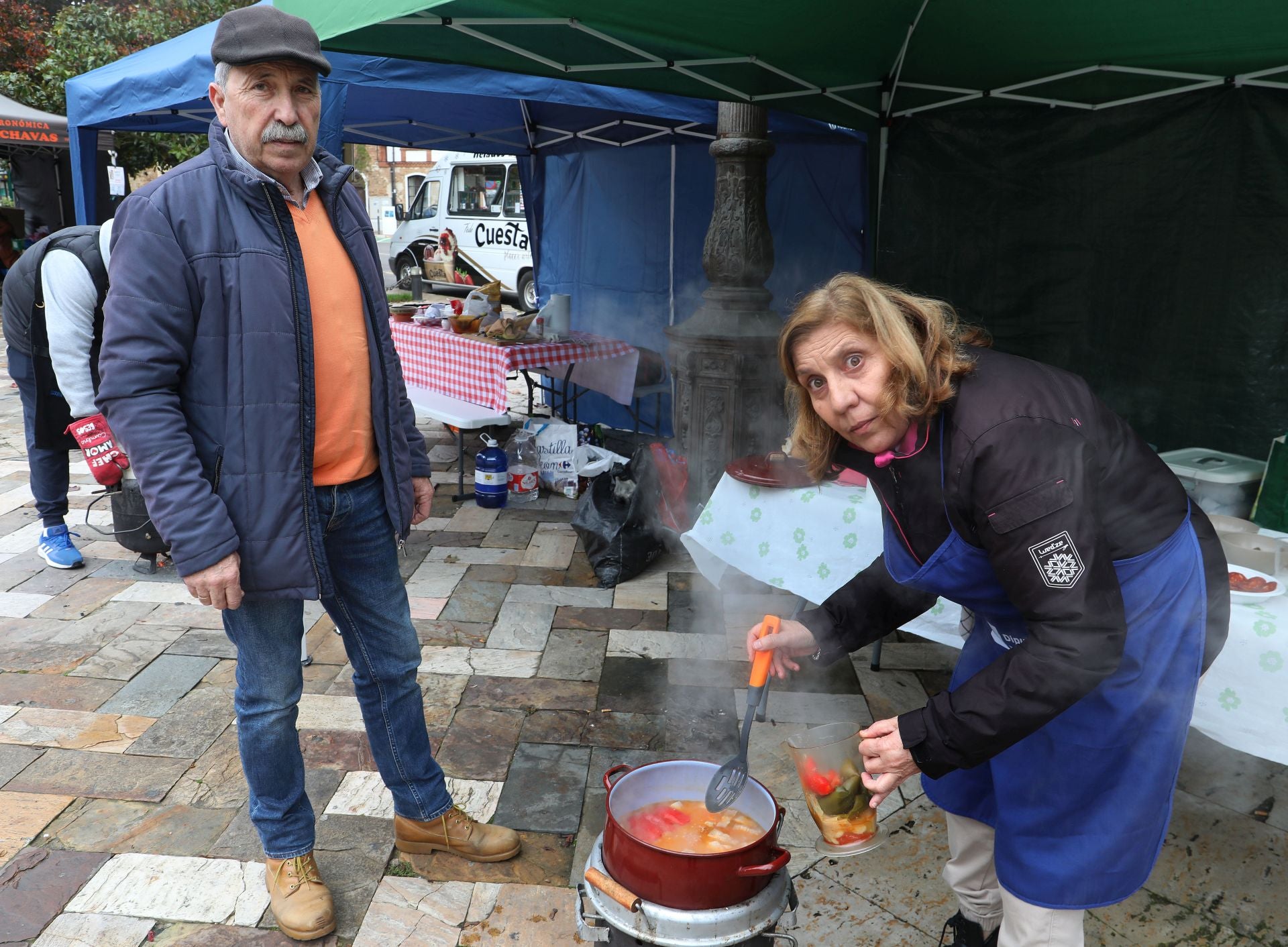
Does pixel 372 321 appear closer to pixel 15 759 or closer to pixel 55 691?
pixel 15 759

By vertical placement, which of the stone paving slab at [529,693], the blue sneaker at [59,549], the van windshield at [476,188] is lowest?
the stone paving slab at [529,693]

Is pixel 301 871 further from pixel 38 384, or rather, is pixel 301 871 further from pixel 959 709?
pixel 38 384

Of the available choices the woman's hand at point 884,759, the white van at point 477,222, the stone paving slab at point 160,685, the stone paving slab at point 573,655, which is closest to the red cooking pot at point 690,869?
the woman's hand at point 884,759

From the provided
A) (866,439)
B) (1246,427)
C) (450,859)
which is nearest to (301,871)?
(450,859)

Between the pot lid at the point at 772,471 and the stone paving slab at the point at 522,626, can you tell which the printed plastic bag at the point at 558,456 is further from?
the pot lid at the point at 772,471

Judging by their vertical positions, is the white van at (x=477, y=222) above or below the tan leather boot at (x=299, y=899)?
above

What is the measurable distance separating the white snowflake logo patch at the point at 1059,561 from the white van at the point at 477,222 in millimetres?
12792

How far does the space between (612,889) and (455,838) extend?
1.04 meters

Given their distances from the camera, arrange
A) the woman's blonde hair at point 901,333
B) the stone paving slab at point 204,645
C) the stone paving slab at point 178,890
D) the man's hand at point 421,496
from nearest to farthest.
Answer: the woman's blonde hair at point 901,333, the stone paving slab at point 178,890, the man's hand at point 421,496, the stone paving slab at point 204,645

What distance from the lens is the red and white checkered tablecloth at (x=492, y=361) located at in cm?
580

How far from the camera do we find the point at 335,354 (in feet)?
6.82

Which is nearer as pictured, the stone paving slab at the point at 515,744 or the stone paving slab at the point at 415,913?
the stone paving slab at the point at 415,913

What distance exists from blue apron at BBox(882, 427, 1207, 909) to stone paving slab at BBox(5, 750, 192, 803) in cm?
263

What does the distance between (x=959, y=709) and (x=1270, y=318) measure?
11.4 ft
